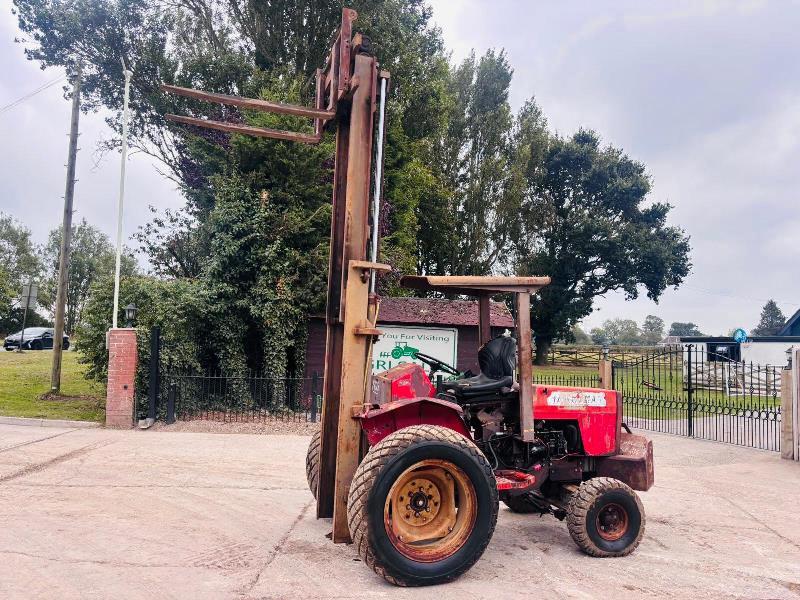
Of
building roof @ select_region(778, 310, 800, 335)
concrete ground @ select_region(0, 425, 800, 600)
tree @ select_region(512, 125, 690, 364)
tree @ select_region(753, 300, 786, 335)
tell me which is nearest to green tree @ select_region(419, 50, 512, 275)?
tree @ select_region(512, 125, 690, 364)

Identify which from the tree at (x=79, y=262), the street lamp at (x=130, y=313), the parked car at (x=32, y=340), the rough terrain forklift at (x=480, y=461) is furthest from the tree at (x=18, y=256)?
the rough terrain forklift at (x=480, y=461)

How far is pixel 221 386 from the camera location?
1520 centimetres

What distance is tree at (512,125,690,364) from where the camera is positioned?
40.9 m

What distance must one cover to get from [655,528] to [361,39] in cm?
573

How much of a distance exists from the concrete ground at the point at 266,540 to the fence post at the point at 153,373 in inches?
121

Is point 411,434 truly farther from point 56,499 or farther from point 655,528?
point 56,499

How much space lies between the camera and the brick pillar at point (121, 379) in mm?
12984

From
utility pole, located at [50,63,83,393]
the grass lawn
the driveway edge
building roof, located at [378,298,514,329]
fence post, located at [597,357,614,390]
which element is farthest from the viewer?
utility pole, located at [50,63,83,393]

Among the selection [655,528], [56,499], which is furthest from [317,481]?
[655,528]

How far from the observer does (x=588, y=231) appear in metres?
41.0

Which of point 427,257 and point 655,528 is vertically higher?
point 427,257

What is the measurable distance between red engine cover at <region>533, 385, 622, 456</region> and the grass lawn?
418 inches

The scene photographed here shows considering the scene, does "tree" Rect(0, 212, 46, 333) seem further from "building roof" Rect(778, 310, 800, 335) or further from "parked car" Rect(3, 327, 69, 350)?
"building roof" Rect(778, 310, 800, 335)

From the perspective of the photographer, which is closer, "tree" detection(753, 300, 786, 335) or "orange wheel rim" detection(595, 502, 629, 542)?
"orange wheel rim" detection(595, 502, 629, 542)
